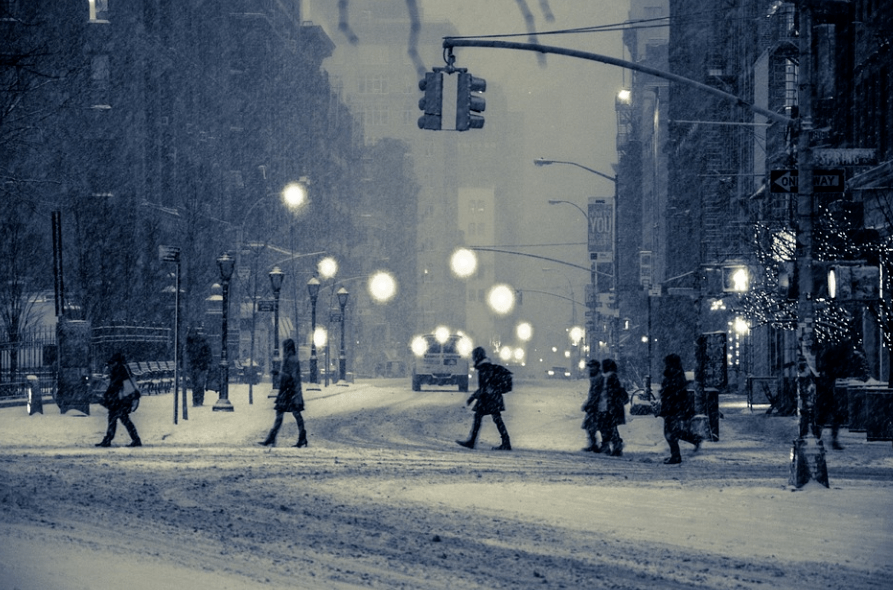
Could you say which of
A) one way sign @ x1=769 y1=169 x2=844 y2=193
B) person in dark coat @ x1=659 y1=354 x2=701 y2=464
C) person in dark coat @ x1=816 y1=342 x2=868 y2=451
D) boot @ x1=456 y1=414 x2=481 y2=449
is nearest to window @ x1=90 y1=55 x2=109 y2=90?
boot @ x1=456 y1=414 x2=481 y2=449

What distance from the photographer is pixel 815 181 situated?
55.5ft

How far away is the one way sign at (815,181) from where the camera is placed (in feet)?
55.5

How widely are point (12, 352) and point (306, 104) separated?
78.6 meters

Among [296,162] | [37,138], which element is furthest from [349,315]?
[37,138]

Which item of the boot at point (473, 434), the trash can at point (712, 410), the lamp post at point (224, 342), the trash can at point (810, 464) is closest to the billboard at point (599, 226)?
the lamp post at point (224, 342)

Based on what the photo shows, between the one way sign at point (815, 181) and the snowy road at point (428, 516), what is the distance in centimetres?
363

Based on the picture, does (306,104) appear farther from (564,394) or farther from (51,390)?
(51,390)

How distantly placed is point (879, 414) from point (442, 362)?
32.4 metres

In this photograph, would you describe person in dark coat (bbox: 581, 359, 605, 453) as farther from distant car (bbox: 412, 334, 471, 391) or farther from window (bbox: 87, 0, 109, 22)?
window (bbox: 87, 0, 109, 22)

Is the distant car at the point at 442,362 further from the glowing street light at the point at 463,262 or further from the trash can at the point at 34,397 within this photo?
the trash can at the point at 34,397

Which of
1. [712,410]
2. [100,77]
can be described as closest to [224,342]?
[712,410]

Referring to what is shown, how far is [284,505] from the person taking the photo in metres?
14.6

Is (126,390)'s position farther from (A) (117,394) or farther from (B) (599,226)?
(B) (599,226)

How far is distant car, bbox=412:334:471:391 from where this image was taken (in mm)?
54188
